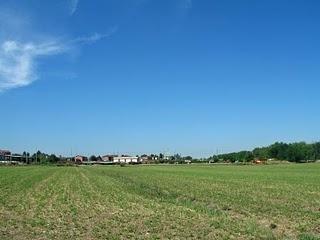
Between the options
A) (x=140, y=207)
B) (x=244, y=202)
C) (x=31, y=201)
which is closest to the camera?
(x=140, y=207)

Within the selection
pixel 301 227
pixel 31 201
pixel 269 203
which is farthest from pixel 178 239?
pixel 31 201

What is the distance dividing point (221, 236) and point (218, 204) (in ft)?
41.8

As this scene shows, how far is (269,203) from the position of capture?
30734 mm

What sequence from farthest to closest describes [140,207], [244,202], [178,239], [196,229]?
[244,202] < [140,207] < [196,229] < [178,239]

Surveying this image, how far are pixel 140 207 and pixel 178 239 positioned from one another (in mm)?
11836

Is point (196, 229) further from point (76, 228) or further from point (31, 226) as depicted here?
point (31, 226)

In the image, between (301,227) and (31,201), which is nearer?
(301,227)

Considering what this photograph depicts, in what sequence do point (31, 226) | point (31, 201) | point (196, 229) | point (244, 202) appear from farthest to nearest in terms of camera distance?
1. point (31, 201)
2. point (244, 202)
3. point (31, 226)
4. point (196, 229)

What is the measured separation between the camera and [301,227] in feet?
66.4

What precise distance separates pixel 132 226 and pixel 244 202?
12.3 metres

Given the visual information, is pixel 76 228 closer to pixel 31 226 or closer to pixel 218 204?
pixel 31 226

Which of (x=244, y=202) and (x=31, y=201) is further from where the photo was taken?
(x=31, y=201)

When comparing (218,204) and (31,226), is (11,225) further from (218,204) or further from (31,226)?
(218,204)

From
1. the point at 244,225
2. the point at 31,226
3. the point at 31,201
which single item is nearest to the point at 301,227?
the point at 244,225
